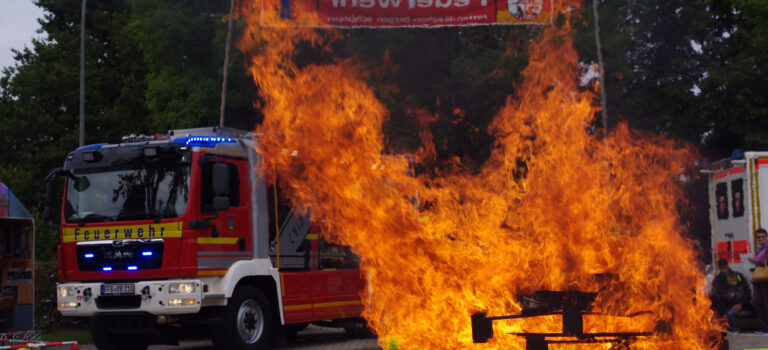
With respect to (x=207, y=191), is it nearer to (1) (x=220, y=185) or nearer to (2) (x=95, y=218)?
(1) (x=220, y=185)

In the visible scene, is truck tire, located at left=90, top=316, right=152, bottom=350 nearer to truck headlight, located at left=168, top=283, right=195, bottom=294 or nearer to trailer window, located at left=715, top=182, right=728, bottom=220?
truck headlight, located at left=168, top=283, right=195, bottom=294

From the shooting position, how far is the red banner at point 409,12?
56.8 feet

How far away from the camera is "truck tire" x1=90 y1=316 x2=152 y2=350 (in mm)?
13132

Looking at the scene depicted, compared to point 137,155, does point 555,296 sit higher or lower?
lower

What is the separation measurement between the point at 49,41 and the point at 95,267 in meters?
33.4

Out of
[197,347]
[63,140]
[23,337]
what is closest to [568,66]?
[197,347]

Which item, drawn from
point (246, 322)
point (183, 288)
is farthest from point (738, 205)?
point (183, 288)

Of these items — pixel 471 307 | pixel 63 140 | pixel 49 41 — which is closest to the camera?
pixel 471 307

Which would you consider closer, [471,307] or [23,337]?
[471,307]

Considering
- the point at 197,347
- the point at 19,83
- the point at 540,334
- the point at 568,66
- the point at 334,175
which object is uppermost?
the point at 19,83

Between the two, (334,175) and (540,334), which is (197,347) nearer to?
(334,175)

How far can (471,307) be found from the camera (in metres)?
9.94

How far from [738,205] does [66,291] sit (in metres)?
11.0

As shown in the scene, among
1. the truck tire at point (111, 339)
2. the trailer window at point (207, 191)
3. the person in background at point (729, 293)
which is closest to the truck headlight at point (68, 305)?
the truck tire at point (111, 339)
